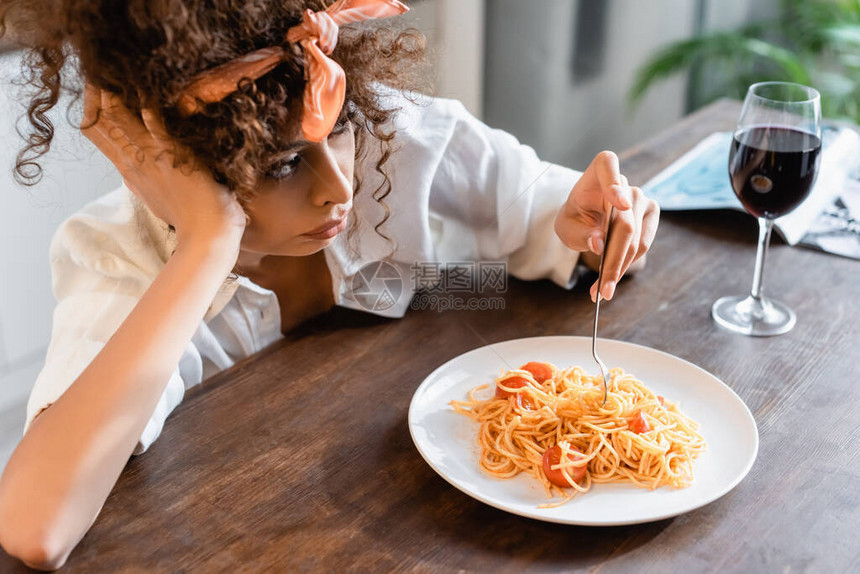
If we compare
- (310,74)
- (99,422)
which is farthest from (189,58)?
(99,422)

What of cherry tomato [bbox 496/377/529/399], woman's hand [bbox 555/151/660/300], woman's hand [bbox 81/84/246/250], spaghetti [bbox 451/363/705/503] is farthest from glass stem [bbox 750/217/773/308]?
woman's hand [bbox 81/84/246/250]

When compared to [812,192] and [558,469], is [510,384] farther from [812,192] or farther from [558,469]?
[812,192]

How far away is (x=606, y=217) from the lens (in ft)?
3.42

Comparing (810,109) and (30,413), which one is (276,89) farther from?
(810,109)

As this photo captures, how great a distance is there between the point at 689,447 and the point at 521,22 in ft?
7.15

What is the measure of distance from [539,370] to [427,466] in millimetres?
184

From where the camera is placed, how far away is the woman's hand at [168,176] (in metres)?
0.86

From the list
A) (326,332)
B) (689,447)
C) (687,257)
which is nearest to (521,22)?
(687,257)

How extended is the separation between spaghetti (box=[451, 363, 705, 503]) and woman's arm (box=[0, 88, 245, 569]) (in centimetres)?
31

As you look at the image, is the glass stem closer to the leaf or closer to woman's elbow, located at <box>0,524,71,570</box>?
woman's elbow, located at <box>0,524,71,570</box>

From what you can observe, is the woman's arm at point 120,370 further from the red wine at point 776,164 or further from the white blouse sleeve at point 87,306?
the red wine at point 776,164

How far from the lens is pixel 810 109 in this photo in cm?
104

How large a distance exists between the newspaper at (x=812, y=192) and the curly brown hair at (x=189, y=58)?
0.69 metres

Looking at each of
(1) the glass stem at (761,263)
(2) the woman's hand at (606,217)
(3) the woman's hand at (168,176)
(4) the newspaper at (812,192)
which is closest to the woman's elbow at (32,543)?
(3) the woman's hand at (168,176)
